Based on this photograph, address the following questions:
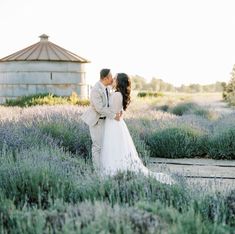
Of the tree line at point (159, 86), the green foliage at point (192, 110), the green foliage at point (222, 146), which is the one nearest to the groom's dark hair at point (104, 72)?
Answer: the green foliage at point (222, 146)

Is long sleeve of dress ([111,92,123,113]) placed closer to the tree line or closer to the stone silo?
the stone silo

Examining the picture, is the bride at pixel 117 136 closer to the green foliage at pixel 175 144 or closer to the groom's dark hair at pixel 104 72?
the groom's dark hair at pixel 104 72

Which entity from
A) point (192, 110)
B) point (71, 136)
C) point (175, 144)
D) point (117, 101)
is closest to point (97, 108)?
point (117, 101)

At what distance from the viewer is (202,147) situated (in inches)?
Answer: 402

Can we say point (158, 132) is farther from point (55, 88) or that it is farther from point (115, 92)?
point (55, 88)

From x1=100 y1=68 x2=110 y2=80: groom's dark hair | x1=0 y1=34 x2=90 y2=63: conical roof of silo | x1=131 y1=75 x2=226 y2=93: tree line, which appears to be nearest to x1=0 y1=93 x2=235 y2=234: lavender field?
x1=100 y1=68 x2=110 y2=80: groom's dark hair

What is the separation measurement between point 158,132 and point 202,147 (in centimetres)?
91

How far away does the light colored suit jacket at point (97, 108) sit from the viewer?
7504 mm

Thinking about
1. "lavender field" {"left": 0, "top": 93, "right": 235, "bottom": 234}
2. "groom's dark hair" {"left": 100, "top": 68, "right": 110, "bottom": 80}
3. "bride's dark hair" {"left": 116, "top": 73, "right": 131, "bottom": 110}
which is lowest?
"lavender field" {"left": 0, "top": 93, "right": 235, "bottom": 234}

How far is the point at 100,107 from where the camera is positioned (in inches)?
296

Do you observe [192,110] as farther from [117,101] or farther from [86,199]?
[86,199]

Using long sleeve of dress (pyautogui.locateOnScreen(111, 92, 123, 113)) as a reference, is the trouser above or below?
below

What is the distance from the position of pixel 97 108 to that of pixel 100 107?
0.15 feet

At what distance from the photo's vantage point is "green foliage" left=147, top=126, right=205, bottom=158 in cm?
1002
